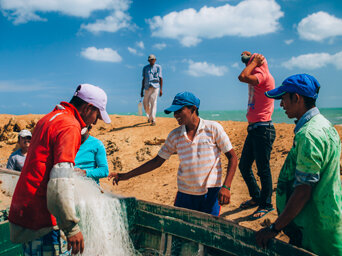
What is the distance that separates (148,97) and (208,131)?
22.1ft

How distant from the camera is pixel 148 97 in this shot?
9.34 m

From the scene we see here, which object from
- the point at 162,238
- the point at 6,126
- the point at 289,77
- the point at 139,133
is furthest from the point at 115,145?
the point at 289,77

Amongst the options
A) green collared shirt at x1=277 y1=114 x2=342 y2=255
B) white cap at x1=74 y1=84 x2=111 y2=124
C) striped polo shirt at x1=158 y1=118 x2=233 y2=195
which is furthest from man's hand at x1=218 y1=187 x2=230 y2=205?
white cap at x1=74 y1=84 x2=111 y2=124

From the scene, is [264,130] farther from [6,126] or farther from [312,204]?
[6,126]

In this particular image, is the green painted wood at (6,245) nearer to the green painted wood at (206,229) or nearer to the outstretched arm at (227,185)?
the green painted wood at (206,229)

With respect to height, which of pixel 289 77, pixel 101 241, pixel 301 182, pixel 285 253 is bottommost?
pixel 101 241

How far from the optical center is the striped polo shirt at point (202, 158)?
270 centimetres

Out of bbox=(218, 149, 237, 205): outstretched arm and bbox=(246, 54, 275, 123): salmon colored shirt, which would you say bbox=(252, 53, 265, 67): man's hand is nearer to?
bbox=(246, 54, 275, 123): salmon colored shirt

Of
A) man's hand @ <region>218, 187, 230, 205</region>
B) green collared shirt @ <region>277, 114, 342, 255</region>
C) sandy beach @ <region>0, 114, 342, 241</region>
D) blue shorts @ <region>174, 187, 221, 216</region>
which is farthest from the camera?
sandy beach @ <region>0, 114, 342, 241</region>

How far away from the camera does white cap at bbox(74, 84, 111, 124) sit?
210cm

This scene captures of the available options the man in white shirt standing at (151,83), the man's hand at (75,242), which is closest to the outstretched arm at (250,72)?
the man's hand at (75,242)

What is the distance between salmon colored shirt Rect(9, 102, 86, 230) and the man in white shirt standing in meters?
7.22

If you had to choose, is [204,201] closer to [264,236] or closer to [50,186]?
[264,236]

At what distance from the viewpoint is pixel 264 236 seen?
2021 mm
